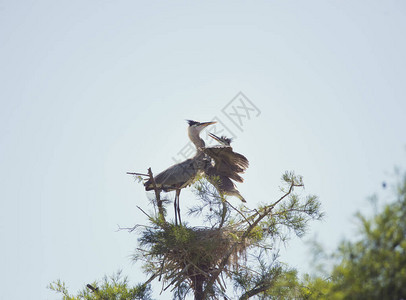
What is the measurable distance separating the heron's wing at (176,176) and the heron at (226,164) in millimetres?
242

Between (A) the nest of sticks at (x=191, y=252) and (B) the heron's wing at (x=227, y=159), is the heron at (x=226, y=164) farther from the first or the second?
(A) the nest of sticks at (x=191, y=252)

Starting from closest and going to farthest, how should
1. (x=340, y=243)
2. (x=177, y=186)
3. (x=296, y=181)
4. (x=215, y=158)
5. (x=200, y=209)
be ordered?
(x=340, y=243) → (x=296, y=181) → (x=200, y=209) → (x=215, y=158) → (x=177, y=186)

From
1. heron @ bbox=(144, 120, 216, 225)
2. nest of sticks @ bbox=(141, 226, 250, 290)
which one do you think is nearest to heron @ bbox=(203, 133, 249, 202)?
heron @ bbox=(144, 120, 216, 225)

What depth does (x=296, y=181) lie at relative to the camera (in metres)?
3.95

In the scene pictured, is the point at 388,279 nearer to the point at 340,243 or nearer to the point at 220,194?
the point at 340,243

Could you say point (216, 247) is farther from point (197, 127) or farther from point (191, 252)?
point (197, 127)

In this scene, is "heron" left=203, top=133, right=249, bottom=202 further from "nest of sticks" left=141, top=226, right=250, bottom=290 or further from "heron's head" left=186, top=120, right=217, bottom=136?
"heron's head" left=186, top=120, right=217, bottom=136

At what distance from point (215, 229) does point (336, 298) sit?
9.61 feet

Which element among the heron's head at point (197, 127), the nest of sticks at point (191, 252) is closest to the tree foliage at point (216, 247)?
the nest of sticks at point (191, 252)

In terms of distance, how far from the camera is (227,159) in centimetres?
535

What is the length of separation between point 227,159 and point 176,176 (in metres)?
0.84

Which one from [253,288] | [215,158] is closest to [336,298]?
[253,288]

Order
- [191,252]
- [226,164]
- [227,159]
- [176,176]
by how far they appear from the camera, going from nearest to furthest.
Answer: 1. [191,252]
2. [227,159]
3. [226,164]
4. [176,176]

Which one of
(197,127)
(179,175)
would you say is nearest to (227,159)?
(179,175)
